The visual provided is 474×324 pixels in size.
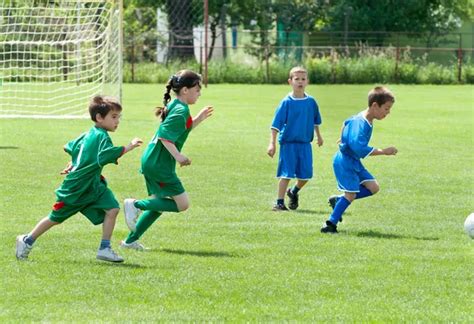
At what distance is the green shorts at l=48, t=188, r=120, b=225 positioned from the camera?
847 cm

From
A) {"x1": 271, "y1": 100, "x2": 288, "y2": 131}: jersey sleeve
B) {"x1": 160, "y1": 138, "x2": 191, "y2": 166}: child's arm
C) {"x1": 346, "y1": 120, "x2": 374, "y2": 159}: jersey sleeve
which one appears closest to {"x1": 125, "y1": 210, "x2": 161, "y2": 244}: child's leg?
{"x1": 160, "y1": 138, "x2": 191, "y2": 166}: child's arm

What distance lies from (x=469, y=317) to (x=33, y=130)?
15295 millimetres

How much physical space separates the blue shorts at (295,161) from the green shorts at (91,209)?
374 cm

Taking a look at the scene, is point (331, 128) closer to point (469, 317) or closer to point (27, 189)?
point (27, 189)

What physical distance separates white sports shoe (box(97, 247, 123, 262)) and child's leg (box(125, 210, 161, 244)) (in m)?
0.70

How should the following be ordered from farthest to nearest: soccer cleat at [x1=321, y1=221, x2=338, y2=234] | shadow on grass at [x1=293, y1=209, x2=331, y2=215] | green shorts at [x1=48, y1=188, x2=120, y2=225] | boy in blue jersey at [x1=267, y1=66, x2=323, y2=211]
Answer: boy in blue jersey at [x1=267, y1=66, x2=323, y2=211] < shadow on grass at [x1=293, y1=209, x2=331, y2=215] < soccer cleat at [x1=321, y1=221, x2=338, y2=234] < green shorts at [x1=48, y1=188, x2=120, y2=225]

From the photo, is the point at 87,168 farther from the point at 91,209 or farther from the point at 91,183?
the point at 91,209

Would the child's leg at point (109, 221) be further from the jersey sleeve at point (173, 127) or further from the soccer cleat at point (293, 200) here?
the soccer cleat at point (293, 200)

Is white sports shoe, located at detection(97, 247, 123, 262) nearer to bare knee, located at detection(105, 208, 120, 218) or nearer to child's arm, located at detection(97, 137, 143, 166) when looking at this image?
bare knee, located at detection(105, 208, 120, 218)

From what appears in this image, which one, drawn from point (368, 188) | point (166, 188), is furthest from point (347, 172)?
point (166, 188)

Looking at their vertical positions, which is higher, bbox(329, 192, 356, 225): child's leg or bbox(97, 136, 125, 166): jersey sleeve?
bbox(97, 136, 125, 166): jersey sleeve

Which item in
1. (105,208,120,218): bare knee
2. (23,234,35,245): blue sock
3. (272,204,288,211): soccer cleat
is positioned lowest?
(272,204,288,211): soccer cleat

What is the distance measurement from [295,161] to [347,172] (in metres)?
1.78

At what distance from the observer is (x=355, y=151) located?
33.6 ft
